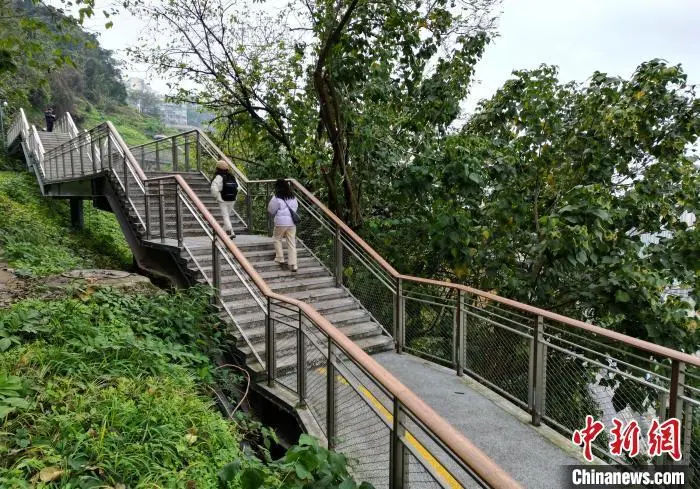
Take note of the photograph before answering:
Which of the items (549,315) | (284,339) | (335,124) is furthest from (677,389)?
(335,124)

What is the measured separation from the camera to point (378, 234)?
25.1 ft

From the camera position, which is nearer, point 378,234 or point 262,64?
point 378,234

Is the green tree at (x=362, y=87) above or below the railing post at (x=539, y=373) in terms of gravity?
above

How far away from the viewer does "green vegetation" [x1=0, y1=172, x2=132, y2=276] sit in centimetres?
736

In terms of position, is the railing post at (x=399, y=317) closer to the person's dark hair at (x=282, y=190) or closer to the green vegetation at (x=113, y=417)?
the person's dark hair at (x=282, y=190)

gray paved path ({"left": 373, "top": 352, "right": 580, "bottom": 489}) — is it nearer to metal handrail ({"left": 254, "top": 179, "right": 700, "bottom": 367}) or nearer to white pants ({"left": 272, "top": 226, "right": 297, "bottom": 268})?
metal handrail ({"left": 254, "top": 179, "right": 700, "bottom": 367})

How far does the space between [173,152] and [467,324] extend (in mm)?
8849

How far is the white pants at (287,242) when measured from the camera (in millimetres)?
6645

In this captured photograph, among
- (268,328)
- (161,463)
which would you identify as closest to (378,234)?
(268,328)

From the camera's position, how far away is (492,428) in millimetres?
3844

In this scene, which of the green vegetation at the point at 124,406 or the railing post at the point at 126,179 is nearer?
the green vegetation at the point at 124,406

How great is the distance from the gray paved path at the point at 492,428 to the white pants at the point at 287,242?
2.25 m

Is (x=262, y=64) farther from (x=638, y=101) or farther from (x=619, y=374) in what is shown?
(x=619, y=374)

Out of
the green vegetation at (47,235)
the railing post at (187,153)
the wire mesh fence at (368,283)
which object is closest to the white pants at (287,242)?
the wire mesh fence at (368,283)
